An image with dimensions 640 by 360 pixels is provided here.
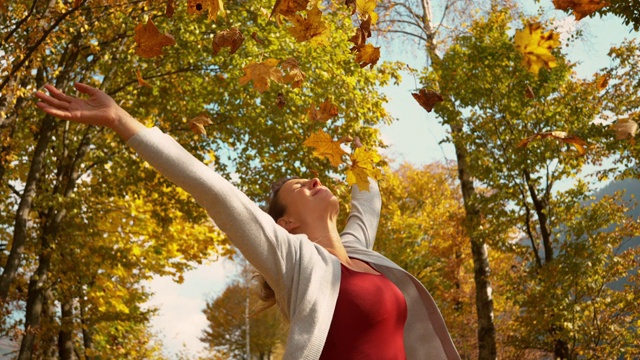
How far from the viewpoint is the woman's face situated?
A: 354cm

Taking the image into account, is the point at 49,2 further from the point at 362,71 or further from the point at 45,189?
the point at 362,71

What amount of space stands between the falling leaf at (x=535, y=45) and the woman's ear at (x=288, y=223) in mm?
1361

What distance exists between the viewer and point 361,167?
4113 mm

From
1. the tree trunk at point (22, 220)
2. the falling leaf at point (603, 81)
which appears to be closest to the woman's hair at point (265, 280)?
the tree trunk at point (22, 220)

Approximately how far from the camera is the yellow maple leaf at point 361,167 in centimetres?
404

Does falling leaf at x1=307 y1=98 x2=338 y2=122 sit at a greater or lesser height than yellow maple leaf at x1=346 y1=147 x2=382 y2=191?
greater

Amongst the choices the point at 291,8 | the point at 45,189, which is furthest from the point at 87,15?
the point at 291,8

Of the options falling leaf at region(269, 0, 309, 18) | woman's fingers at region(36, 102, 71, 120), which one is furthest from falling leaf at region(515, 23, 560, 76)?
woman's fingers at region(36, 102, 71, 120)

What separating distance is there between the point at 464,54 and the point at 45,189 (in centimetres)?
808

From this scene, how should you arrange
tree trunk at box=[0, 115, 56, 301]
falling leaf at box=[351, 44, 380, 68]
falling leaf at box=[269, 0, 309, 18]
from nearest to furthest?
falling leaf at box=[269, 0, 309, 18] < falling leaf at box=[351, 44, 380, 68] < tree trunk at box=[0, 115, 56, 301]

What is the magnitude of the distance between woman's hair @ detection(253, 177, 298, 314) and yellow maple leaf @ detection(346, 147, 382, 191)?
0.43 meters

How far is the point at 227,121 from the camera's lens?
47.6 ft

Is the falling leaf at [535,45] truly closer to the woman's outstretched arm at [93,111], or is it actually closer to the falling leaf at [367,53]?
the falling leaf at [367,53]

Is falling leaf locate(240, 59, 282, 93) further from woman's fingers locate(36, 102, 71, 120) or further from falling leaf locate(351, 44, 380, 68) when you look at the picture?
woman's fingers locate(36, 102, 71, 120)
